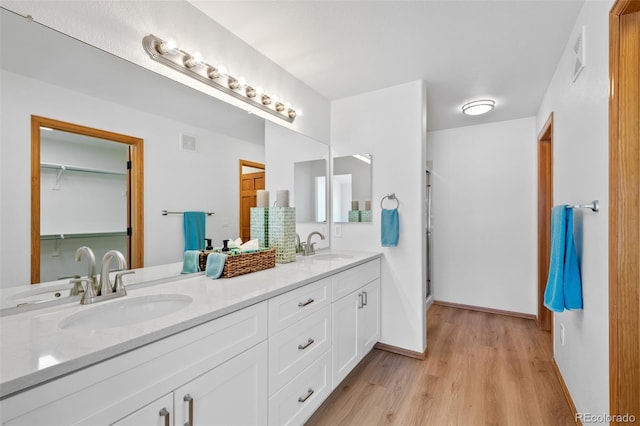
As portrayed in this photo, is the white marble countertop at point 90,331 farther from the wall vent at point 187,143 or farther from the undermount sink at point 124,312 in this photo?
the wall vent at point 187,143

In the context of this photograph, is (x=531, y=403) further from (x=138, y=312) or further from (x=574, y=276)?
(x=138, y=312)

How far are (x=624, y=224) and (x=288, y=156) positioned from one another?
2.02 metres

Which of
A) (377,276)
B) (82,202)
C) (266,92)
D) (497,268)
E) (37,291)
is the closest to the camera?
(37,291)

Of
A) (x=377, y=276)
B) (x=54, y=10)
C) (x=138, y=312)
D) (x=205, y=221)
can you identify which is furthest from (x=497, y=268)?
(x=54, y=10)

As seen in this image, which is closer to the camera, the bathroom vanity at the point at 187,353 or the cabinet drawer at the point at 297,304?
the bathroom vanity at the point at 187,353

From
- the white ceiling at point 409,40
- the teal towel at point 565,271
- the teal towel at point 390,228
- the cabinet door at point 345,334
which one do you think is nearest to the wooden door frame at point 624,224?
the teal towel at point 565,271

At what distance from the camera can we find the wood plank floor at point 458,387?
1784 millimetres

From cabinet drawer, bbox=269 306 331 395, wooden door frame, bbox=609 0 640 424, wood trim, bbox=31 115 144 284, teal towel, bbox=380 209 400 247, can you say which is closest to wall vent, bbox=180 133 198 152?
wood trim, bbox=31 115 144 284

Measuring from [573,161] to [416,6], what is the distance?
132 centimetres

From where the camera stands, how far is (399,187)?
2600mm

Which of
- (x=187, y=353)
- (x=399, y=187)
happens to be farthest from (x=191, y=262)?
(x=399, y=187)

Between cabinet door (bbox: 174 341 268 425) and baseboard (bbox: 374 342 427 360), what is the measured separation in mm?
1598

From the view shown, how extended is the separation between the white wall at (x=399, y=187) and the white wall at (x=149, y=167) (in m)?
1.14

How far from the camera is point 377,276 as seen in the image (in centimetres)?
259
